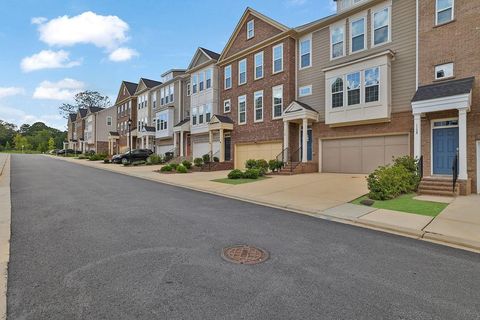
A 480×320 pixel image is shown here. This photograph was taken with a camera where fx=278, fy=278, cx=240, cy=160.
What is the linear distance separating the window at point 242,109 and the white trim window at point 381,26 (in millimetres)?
11056

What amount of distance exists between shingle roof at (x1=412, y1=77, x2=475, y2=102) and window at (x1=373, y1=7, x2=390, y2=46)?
4.45 metres

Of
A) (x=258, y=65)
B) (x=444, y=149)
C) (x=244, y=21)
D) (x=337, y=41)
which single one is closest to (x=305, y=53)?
(x=337, y=41)

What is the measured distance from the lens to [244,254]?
16.2 feet

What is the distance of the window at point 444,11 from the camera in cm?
1301

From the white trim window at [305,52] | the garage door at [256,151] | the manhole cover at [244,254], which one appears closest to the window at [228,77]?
the garage door at [256,151]

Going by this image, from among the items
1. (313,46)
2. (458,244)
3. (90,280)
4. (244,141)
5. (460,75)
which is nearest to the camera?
(90,280)

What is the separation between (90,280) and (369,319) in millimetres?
3597

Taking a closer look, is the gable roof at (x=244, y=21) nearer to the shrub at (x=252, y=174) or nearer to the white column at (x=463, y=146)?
the shrub at (x=252, y=174)

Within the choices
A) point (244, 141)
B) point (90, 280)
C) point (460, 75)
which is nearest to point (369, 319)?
point (90, 280)

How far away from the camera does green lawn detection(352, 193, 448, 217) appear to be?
835 centimetres

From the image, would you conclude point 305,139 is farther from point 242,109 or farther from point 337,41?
point 242,109

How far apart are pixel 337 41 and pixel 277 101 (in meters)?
5.77

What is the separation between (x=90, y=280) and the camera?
3.85m

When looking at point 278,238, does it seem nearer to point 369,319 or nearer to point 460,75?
point 369,319
